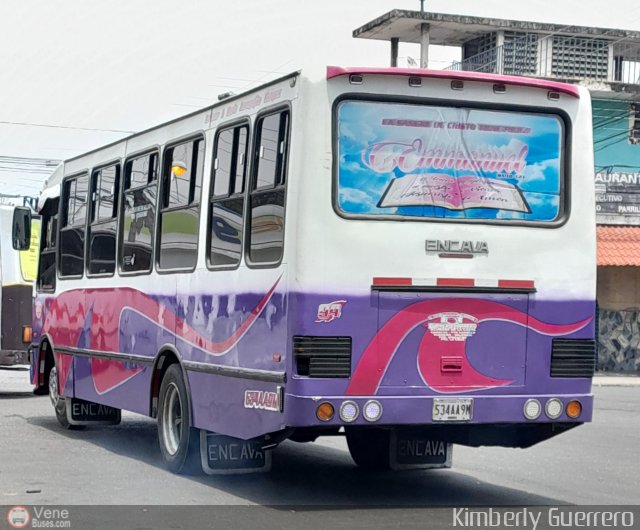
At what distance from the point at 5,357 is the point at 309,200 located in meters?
12.8

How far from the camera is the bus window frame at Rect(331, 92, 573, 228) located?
9.61m

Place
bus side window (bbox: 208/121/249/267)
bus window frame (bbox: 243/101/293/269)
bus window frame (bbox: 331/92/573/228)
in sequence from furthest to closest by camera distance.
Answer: bus side window (bbox: 208/121/249/267)
bus window frame (bbox: 243/101/293/269)
bus window frame (bbox: 331/92/573/228)

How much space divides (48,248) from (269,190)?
22.8ft

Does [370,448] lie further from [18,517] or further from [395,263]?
[18,517]

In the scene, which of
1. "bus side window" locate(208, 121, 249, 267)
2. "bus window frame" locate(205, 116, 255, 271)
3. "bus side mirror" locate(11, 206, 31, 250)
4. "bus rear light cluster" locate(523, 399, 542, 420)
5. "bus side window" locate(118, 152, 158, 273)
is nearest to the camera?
"bus rear light cluster" locate(523, 399, 542, 420)

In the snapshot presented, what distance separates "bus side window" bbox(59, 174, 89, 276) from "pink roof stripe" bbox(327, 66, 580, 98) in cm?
597

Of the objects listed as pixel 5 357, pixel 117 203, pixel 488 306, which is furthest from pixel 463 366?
pixel 5 357

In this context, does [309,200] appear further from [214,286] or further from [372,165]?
[214,286]

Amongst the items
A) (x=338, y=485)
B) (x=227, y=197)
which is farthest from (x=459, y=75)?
(x=338, y=485)

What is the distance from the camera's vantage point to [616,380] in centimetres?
3045

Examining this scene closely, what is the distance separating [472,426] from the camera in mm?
10141

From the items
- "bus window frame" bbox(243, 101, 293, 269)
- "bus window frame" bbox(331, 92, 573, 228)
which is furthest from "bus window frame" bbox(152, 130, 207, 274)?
"bus window frame" bbox(331, 92, 573, 228)

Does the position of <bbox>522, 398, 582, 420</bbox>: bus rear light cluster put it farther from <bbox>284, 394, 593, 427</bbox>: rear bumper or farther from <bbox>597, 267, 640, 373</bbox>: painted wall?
<bbox>597, 267, 640, 373</bbox>: painted wall

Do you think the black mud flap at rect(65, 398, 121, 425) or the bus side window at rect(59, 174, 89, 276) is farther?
the black mud flap at rect(65, 398, 121, 425)
